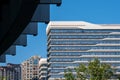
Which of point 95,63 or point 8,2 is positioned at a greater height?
point 8,2

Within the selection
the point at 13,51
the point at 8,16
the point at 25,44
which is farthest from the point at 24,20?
the point at 13,51

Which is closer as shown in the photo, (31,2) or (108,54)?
(31,2)

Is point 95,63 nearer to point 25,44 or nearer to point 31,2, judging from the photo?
point 25,44

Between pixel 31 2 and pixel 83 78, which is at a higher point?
pixel 31 2

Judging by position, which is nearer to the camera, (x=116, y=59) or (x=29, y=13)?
(x=29, y=13)

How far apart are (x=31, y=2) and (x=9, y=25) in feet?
8.43

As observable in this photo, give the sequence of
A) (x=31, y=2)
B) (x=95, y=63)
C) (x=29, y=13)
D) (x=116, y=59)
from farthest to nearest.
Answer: (x=116, y=59)
(x=95, y=63)
(x=29, y=13)
(x=31, y=2)

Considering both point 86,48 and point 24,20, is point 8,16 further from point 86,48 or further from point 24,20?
point 86,48

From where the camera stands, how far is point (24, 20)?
11.8 metres

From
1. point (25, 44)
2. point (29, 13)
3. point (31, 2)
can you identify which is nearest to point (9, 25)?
point (29, 13)

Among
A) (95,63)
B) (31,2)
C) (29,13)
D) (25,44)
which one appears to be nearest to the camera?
(31,2)

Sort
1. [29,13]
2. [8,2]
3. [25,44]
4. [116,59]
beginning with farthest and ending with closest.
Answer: [116,59], [25,44], [8,2], [29,13]

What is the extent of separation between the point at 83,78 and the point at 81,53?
135849mm

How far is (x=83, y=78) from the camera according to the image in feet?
208
